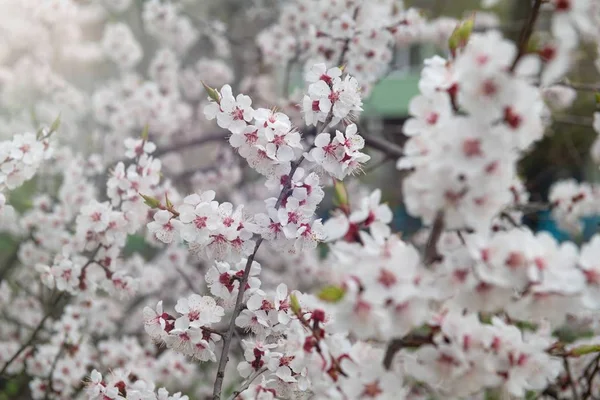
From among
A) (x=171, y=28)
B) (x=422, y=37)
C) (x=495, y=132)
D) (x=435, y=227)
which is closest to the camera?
(x=495, y=132)

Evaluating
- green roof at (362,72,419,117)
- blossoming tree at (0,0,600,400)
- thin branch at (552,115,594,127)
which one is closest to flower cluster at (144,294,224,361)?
blossoming tree at (0,0,600,400)

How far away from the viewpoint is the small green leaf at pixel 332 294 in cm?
100

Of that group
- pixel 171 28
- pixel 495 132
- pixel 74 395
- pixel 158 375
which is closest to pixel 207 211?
pixel 495 132

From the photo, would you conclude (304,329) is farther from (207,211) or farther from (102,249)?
(102,249)

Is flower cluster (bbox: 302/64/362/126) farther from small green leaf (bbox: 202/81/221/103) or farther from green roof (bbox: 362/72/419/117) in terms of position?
green roof (bbox: 362/72/419/117)

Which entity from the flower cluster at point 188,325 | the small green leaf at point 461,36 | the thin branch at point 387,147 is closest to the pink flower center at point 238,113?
the flower cluster at point 188,325

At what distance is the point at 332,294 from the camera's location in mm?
1005

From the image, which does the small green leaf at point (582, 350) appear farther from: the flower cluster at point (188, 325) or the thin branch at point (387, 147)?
the thin branch at point (387, 147)

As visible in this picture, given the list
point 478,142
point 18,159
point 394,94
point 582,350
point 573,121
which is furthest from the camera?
point 394,94

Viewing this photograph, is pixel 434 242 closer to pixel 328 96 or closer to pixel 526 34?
pixel 526 34

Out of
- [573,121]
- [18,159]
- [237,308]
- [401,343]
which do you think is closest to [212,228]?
[237,308]

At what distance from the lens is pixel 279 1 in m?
5.84

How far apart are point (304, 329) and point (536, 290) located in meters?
0.60

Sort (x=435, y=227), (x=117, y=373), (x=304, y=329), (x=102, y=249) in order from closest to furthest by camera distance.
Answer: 1. (x=435, y=227)
2. (x=304, y=329)
3. (x=117, y=373)
4. (x=102, y=249)
